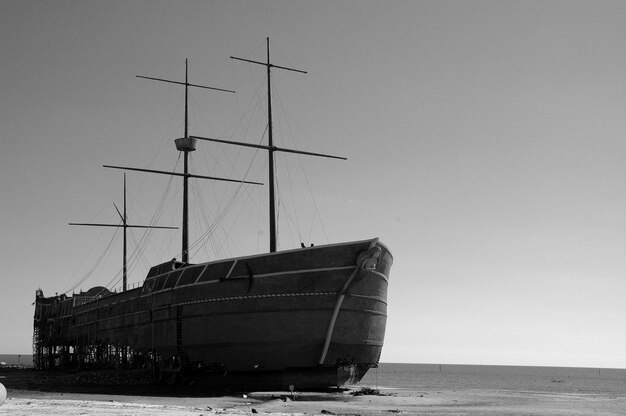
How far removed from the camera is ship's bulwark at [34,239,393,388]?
1162 inches

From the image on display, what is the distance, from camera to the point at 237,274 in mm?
30828

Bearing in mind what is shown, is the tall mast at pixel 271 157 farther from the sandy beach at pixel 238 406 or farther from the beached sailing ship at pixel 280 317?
the sandy beach at pixel 238 406

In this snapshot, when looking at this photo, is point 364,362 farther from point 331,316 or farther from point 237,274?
point 237,274

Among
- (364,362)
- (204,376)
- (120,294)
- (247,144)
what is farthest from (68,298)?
(364,362)

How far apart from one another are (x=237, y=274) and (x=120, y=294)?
16.6m

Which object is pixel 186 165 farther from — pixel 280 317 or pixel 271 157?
pixel 280 317

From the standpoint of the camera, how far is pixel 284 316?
2950 centimetres

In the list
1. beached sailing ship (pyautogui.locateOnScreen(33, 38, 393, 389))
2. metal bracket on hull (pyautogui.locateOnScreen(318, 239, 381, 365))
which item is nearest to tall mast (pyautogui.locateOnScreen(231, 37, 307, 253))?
beached sailing ship (pyautogui.locateOnScreen(33, 38, 393, 389))

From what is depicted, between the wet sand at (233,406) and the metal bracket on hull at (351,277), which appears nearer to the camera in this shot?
the wet sand at (233,406)

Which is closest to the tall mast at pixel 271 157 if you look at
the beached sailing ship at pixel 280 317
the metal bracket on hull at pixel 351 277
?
the beached sailing ship at pixel 280 317

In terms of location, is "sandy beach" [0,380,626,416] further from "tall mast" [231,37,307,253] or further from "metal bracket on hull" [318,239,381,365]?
"tall mast" [231,37,307,253]

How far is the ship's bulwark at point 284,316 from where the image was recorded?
29516 millimetres

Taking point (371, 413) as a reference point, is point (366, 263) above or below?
above

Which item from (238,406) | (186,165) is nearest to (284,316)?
(238,406)
